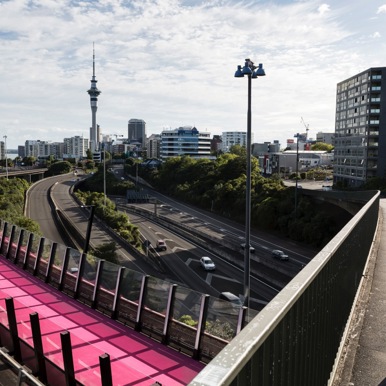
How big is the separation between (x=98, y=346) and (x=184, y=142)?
167073mm

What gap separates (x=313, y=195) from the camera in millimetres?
49250

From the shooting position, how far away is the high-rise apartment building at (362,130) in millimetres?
73062

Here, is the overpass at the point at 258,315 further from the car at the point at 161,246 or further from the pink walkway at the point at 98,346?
the car at the point at 161,246

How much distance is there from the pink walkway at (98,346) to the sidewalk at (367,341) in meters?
3.19

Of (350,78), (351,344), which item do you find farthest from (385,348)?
(350,78)

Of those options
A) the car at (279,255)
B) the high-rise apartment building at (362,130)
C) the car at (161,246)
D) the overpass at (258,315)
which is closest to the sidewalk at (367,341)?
the overpass at (258,315)

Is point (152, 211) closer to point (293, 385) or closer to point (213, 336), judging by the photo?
point (213, 336)

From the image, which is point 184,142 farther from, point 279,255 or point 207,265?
point 207,265

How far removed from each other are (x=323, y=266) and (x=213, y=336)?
4525mm

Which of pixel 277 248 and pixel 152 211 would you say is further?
pixel 152 211

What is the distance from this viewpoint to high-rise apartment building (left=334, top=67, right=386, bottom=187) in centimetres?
7306

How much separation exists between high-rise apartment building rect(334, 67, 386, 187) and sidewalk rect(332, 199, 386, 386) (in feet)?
233

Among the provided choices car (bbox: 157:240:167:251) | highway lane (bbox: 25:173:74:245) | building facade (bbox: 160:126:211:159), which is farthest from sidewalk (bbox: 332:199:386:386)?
building facade (bbox: 160:126:211:159)

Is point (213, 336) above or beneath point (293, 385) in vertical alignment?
beneath
